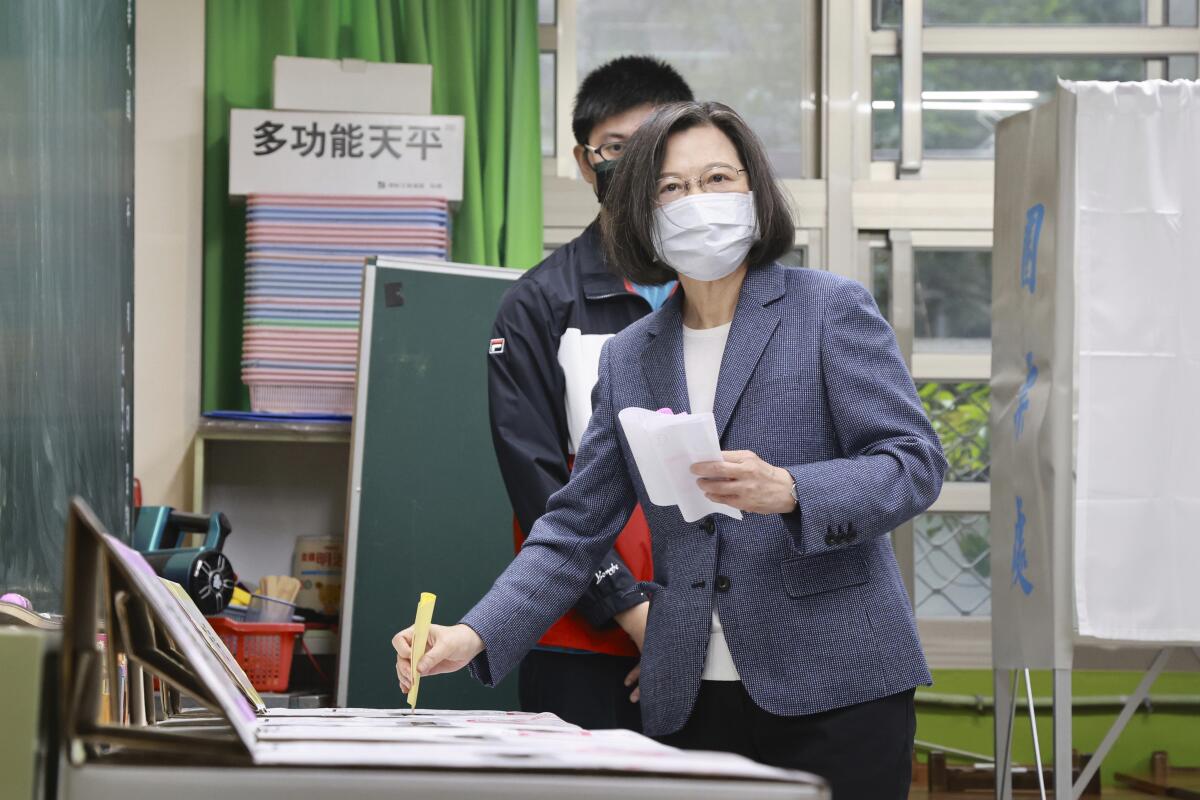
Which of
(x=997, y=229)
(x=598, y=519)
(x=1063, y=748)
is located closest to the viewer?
(x=598, y=519)

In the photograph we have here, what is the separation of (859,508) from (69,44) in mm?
1400

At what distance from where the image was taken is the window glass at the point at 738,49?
3986mm

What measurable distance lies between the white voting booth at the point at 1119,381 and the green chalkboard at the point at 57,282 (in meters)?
1.79

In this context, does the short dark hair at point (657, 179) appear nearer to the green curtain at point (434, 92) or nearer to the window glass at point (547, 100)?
the green curtain at point (434, 92)

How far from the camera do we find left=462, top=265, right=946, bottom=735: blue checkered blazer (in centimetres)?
135

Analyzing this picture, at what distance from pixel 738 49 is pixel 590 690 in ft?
8.38

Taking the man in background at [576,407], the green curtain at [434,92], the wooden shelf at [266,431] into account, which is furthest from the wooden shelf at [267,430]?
the man in background at [576,407]

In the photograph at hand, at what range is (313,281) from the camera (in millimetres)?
3229

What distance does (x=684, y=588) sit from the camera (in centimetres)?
144

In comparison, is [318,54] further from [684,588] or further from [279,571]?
[684,588]

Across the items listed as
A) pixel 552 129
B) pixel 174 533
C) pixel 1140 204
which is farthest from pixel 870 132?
pixel 174 533

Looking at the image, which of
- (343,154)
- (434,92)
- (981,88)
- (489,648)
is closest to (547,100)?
(434,92)

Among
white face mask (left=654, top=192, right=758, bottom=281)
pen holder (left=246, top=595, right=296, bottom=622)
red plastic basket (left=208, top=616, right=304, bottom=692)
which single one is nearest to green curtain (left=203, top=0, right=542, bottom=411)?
pen holder (left=246, top=595, right=296, bottom=622)

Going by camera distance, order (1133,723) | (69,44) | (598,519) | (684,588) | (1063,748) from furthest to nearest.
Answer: (1133,723)
(1063,748)
(69,44)
(598,519)
(684,588)
